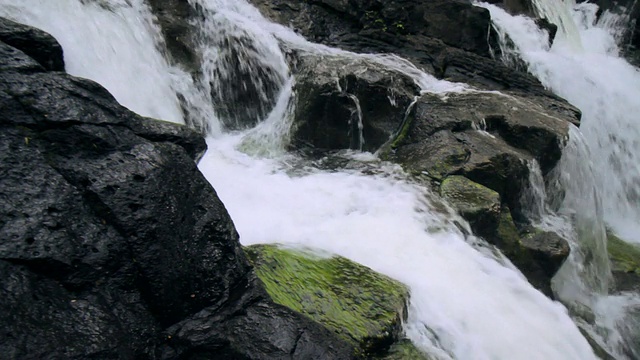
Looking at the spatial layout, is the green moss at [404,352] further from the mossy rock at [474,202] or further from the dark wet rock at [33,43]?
the dark wet rock at [33,43]

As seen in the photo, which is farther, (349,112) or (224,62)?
(224,62)

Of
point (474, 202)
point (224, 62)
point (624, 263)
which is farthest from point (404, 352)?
point (224, 62)

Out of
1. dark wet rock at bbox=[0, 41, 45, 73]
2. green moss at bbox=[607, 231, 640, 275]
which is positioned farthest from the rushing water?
dark wet rock at bbox=[0, 41, 45, 73]

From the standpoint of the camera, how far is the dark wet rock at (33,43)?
460cm

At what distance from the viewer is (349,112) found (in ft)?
30.6

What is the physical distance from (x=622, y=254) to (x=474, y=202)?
390cm

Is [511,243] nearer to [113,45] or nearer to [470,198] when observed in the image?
[470,198]

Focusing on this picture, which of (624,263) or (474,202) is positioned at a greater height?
(474,202)

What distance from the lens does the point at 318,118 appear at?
9398 millimetres

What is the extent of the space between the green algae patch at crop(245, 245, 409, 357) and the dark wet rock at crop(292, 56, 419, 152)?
3896mm

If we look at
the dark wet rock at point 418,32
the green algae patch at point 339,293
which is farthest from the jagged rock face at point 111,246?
the dark wet rock at point 418,32

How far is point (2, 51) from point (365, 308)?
11.6ft

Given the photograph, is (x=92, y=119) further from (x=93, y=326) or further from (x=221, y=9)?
(x=221, y=9)

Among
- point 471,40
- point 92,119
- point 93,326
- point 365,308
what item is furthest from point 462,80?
point 93,326
